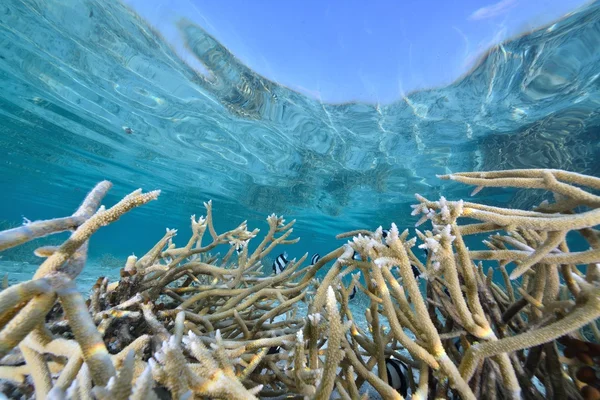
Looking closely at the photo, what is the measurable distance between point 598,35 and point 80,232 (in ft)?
35.0

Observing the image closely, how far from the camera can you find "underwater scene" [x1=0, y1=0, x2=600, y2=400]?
4.70 feet

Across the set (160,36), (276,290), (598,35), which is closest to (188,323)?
(276,290)

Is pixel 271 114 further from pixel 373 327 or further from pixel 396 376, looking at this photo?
pixel 396 376

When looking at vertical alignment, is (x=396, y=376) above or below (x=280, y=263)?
below

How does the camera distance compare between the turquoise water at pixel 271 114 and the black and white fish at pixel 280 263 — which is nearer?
the black and white fish at pixel 280 263

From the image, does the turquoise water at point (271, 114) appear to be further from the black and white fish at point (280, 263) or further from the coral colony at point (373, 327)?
the coral colony at point (373, 327)

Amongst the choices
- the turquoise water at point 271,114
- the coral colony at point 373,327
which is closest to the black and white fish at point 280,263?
the coral colony at point 373,327

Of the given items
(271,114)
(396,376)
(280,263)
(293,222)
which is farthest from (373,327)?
(271,114)

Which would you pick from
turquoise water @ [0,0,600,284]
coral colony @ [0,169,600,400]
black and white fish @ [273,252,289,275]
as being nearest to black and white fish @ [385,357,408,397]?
coral colony @ [0,169,600,400]

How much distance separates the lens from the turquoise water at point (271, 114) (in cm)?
798

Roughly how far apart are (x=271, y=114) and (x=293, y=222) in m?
7.83

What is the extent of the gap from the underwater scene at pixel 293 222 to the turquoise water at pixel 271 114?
8 cm

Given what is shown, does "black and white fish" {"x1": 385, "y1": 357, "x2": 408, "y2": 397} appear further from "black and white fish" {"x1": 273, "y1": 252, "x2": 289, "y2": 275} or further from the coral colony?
"black and white fish" {"x1": 273, "y1": 252, "x2": 289, "y2": 275}

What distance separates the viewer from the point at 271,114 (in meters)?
10.9
